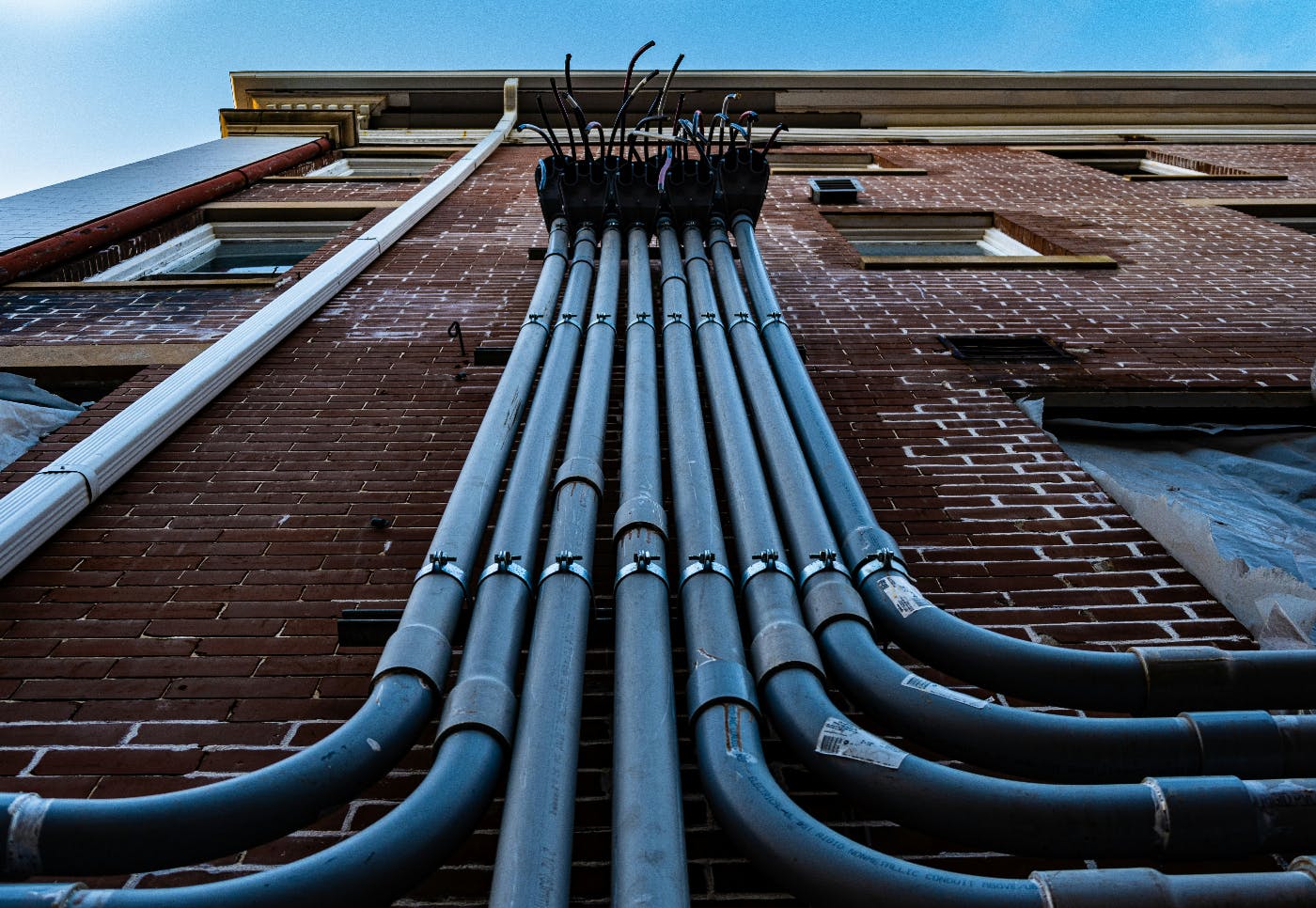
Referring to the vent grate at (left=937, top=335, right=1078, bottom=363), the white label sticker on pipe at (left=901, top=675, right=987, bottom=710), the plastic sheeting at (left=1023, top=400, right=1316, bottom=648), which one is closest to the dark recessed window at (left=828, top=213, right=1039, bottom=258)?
the vent grate at (left=937, top=335, right=1078, bottom=363)

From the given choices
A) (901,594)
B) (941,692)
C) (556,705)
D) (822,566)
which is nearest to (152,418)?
(556,705)

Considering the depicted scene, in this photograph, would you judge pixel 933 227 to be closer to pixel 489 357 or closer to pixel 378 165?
pixel 489 357

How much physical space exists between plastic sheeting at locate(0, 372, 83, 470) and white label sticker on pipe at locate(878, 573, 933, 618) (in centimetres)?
387

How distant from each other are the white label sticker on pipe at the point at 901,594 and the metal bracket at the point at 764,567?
28cm

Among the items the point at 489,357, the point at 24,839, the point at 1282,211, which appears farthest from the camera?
the point at 1282,211

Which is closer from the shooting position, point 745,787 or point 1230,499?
point 745,787

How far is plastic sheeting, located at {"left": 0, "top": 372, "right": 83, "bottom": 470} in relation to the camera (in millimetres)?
3619

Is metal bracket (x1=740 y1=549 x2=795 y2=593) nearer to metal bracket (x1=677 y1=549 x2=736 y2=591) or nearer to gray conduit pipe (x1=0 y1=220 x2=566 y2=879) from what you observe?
metal bracket (x1=677 y1=549 x2=736 y2=591)

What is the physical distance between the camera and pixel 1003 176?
8.95 metres

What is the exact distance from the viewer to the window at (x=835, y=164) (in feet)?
30.2

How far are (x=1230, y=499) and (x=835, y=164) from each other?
7897 mm

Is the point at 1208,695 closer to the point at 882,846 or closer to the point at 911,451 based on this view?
the point at 882,846

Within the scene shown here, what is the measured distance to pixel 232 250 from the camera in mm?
7668

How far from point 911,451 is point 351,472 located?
264 cm
